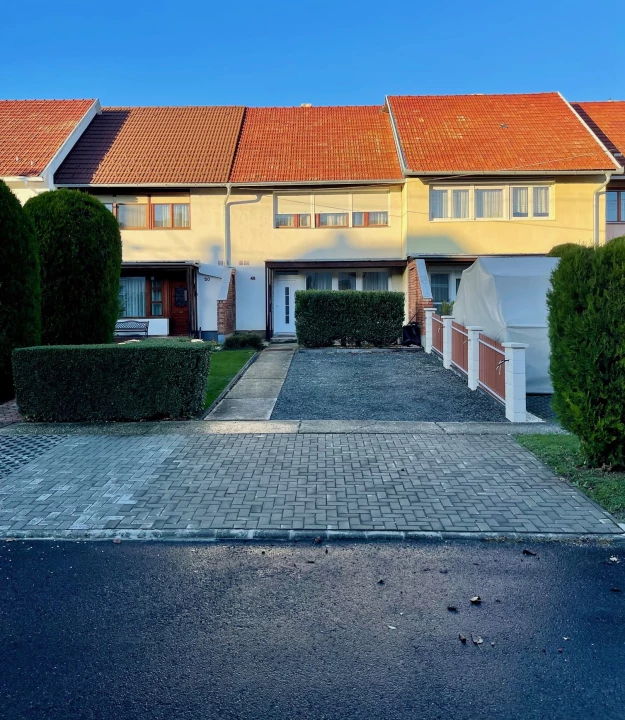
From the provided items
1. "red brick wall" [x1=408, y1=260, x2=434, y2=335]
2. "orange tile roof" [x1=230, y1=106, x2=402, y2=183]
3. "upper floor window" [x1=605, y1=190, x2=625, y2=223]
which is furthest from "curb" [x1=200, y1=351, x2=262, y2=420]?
"upper floor window" [x1=605, y1=190, x2=625, y2=223]

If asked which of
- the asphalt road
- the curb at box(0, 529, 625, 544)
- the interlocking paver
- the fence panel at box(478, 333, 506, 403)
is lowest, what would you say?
the asphalt road

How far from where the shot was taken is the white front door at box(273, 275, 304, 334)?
2258 centimetres

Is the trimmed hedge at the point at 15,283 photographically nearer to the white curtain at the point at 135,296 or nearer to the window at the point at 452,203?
the white curtain at the point at 135,296

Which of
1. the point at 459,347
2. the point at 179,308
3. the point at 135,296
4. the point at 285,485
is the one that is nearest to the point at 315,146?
the point at 179,308

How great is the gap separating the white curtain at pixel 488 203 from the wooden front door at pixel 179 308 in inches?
433

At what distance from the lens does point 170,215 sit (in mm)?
21906

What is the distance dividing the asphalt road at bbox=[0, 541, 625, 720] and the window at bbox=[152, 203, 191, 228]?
18515mm

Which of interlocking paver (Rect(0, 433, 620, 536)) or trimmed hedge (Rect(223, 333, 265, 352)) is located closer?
interlocking paver (Rect(0, 433, 620, 536))

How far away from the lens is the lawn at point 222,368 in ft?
37.4

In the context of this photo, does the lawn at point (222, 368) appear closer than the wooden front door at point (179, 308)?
Yes

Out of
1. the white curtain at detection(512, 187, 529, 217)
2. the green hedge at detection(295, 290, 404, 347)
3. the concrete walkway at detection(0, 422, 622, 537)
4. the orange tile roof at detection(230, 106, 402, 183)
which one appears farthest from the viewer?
the orange tile roof at detection(230, 106, 402, 183)

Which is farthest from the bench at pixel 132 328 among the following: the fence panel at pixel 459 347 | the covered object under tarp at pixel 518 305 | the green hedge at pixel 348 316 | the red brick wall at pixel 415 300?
the covered object under tarp at pixel 518 305

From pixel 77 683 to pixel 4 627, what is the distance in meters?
0.84

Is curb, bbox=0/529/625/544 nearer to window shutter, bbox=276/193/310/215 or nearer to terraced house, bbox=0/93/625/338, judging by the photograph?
terraced house, bbox=0/93/625/338
